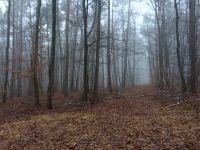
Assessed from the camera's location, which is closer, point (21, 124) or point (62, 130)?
point (62, 130)

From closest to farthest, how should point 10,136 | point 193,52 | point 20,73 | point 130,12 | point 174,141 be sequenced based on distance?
point 174,141 < point 10,136 < point 193,52 < point 20,73 < point 130,12

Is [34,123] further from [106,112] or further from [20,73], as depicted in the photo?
[20,73]

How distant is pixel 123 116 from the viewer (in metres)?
12.9

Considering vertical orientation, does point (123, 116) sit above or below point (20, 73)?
below

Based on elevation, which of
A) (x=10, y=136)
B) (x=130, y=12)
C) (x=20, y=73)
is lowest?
(x=10, y=136)

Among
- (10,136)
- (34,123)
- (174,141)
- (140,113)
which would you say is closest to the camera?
(174,141)

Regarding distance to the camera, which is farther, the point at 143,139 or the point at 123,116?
the point at 123,116

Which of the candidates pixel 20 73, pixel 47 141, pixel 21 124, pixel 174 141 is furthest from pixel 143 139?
pixel 20 73

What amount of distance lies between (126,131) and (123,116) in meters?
2.83

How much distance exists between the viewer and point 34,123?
12.5m

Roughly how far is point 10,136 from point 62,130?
1.84 metres

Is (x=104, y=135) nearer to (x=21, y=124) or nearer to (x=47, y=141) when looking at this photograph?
(x=47, y=141)

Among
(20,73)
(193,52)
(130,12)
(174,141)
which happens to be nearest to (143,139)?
(174,141)

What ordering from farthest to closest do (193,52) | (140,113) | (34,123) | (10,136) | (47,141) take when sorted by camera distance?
(193,52) → (140,113) → (34,123) → (10,136) → (47,141)
